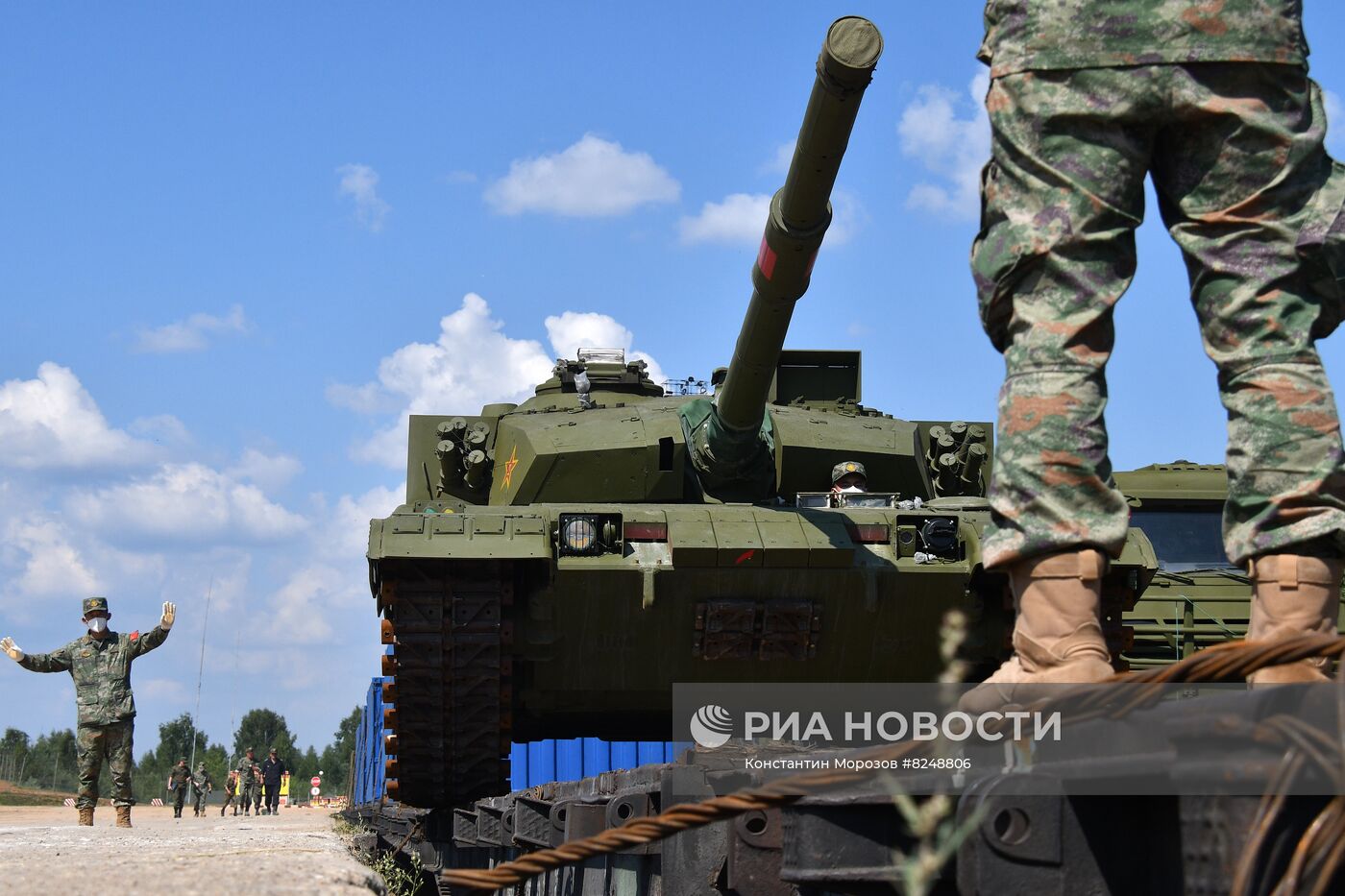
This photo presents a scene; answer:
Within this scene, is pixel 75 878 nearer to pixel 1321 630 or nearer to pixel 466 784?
pixel 1321 630

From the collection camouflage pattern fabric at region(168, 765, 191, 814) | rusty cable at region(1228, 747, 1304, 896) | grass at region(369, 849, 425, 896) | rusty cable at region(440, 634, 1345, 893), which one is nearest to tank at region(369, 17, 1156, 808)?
grass at region(369, 849, 425, 896)

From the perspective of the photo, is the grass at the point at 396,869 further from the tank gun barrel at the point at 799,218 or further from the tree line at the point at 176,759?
the tree line at the point at 176,759

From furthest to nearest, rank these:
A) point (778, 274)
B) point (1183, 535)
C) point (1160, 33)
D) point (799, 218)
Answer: point (1183, 535), point (778, 274), point (799, 218), point (1160, 33)

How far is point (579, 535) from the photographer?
825 centimetres

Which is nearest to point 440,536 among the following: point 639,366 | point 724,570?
point 724,570

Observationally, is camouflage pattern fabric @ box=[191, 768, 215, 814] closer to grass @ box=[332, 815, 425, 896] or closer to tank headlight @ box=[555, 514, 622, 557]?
grass @ box=[332, 815, 425, 896]

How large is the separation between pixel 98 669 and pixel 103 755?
0.74 m

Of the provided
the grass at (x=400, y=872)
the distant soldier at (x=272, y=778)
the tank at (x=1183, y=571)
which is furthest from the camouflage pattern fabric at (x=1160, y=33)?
the distant soldier at (x=272, y=778)

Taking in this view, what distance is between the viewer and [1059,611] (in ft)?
8.59

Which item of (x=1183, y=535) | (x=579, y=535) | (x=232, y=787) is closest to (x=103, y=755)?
(x=579, y=535)

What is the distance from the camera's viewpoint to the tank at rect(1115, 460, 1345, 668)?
10977mm

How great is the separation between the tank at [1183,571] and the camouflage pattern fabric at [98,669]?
7686 millimetres

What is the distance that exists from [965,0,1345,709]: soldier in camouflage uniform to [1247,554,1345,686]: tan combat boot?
3 centimetres

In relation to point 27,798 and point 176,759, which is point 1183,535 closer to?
point 27,798
